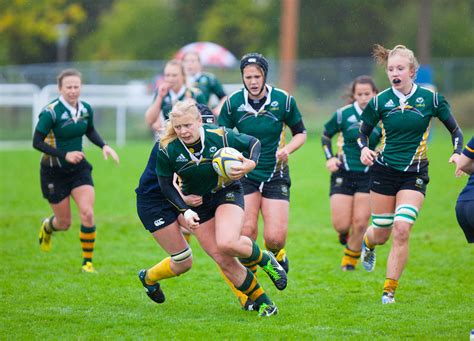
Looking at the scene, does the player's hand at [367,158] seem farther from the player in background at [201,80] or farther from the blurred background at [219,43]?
the blurred background at [219,43]

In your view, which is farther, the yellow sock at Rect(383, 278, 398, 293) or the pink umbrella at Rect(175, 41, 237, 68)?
the pink umbrella at Rect(175, 41, 237, 68)

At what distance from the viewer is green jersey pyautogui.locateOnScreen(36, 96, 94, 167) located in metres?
9.20

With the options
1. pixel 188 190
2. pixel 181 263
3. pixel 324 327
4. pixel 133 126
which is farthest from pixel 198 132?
pixel 133 126

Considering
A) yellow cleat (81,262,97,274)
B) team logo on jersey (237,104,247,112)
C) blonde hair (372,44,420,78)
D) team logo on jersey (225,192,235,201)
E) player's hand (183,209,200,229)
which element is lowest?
yellow cleat (81,262,97,274)

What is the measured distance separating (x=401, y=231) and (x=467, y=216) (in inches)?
60.3

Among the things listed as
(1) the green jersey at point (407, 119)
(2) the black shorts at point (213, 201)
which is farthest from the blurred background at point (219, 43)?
(2) the black shorts at point (213, 201)

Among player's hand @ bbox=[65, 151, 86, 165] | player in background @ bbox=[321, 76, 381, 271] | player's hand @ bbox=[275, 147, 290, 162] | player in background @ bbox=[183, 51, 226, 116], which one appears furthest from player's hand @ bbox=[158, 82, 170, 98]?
player's hand @ bbox=[275, 147, 290, 162]

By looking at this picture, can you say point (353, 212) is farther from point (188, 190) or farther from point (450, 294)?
point (188, 190)

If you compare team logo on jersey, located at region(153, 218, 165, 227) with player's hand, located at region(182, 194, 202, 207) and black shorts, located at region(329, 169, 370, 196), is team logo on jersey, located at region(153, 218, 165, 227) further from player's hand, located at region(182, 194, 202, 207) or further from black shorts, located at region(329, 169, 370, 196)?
black shorts, located at region(329, 169, 370, 196)

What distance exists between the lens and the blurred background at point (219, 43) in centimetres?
3045

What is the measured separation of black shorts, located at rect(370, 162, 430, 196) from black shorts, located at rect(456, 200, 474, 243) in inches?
60.1

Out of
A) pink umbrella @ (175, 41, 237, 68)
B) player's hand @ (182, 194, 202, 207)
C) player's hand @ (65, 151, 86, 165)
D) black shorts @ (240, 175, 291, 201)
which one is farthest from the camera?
pink umbrella @ (175, 41, 237, 68)

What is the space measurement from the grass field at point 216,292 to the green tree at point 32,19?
24.9 meters

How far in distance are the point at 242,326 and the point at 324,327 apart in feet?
2.13
